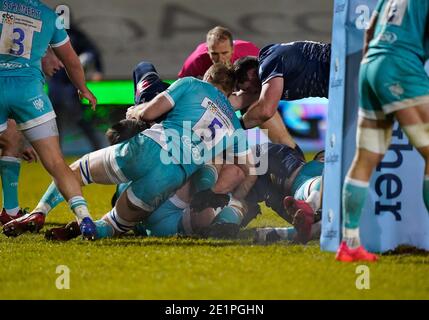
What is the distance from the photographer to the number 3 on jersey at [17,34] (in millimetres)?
6891

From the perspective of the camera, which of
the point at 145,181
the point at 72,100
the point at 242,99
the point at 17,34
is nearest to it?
the point at 145,181

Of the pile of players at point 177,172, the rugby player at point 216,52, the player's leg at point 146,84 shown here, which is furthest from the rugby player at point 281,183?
the rugby player at point 216,52

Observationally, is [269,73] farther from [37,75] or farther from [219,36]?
[37,75]

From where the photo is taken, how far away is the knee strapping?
562cm

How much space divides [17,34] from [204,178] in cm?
172

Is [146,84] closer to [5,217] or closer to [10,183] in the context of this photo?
[10,183]

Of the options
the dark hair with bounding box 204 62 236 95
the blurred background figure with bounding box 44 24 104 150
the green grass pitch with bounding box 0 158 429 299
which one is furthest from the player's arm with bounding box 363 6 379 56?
the blurred background figure with bounding box 44 24 104 150

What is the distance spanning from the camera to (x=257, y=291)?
195 inches

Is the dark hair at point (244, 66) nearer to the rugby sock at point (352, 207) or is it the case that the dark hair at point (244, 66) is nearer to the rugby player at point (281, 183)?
the rugby player at point (281, 183)

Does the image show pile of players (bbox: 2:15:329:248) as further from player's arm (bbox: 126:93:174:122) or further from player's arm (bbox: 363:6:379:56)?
player's arm (bbox: 363:6:379:56)

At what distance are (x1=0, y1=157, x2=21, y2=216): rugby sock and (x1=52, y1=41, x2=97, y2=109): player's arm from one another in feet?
3.85

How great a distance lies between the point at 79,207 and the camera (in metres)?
6.85

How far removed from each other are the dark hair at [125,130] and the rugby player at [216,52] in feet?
5.37

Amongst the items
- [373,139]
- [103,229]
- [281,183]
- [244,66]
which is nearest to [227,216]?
[281,183]
